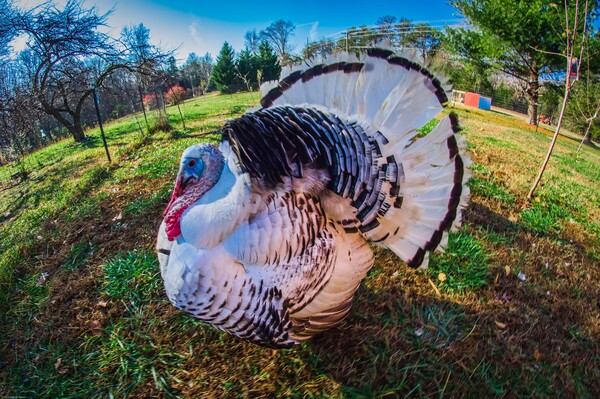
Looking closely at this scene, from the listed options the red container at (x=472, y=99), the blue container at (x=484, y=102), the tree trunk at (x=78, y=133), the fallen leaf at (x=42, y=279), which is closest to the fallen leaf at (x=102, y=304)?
the fallen leaf at (x=42, y=279)

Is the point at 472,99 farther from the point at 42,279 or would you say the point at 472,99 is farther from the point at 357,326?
the point at 42,279

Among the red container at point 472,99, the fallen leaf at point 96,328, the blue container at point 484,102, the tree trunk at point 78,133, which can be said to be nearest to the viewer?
the fallen leaf at point 96,328

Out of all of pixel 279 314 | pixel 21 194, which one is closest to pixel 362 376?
pixel 279 314

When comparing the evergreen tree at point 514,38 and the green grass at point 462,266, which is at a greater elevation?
the evergreen tree at point 514,38

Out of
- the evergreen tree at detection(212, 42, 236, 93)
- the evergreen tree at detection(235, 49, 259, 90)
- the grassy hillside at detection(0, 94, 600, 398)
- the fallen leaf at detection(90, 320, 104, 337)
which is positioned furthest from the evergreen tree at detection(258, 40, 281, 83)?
the fallen leaf at detection(90, 320, 104, 337)

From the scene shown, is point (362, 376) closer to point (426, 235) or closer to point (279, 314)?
point (279, 314)

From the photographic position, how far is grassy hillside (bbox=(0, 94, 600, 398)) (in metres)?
2.00

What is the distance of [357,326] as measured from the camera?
90.7 inches

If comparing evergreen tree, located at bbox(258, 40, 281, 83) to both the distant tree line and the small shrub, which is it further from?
the small shrub

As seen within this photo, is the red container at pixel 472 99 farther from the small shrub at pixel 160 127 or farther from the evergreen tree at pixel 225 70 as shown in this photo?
the small shrub at pixel 160 127

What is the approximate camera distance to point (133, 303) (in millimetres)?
2584

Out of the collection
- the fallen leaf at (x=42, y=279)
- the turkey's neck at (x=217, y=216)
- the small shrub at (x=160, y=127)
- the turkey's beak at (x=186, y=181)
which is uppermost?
the turkey's beak at (x=186, y=181)

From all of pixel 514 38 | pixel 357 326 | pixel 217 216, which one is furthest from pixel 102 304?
pixel 514 38

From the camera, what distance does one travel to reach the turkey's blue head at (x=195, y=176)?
164cm
